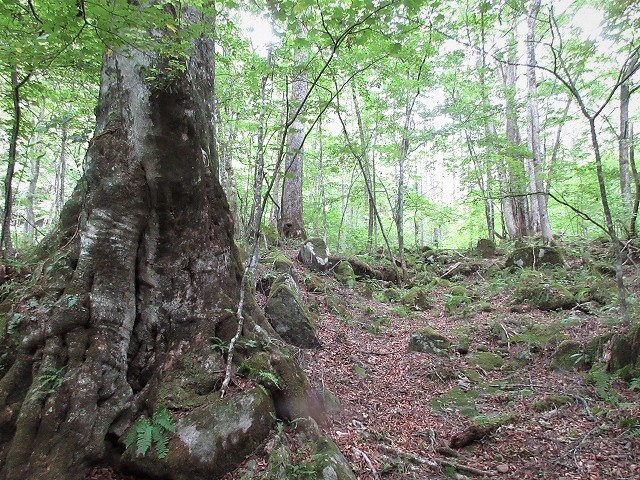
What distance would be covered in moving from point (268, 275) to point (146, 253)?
361cm

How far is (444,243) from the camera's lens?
3872 centimetres

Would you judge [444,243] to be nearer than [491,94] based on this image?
No

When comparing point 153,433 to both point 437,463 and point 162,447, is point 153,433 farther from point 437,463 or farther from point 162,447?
point 437,463

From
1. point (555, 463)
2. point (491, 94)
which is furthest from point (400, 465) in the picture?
point (491, 94)

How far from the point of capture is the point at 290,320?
6137 mm

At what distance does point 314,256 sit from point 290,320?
168 inches

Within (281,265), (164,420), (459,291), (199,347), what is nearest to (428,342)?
(281,265)

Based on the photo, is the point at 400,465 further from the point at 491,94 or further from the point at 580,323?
the point at 491,94

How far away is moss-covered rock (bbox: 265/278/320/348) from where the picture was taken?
606 centimetres

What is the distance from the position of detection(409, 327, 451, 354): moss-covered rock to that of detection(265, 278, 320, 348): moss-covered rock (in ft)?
6.76

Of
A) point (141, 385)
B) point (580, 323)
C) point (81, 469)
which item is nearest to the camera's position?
point (81, 469)

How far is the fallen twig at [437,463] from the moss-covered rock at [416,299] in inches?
238

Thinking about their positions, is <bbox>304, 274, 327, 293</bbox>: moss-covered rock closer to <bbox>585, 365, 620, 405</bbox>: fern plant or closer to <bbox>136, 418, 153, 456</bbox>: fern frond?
<bbox>585, 365, 620, 405</bbox>: fern plant

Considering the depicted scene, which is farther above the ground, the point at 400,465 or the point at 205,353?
the point at 205,353
